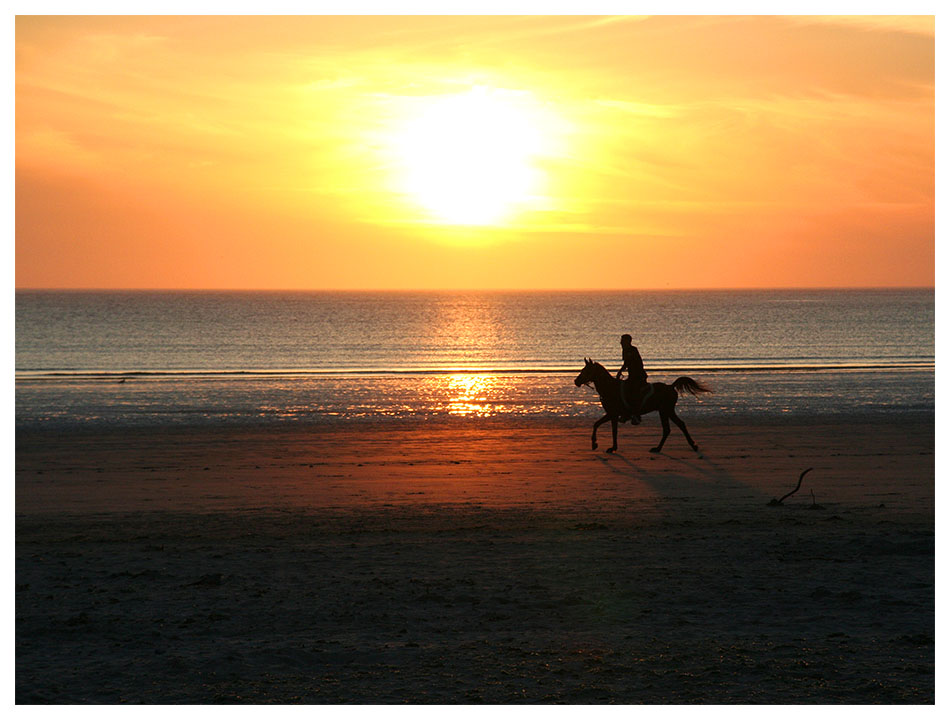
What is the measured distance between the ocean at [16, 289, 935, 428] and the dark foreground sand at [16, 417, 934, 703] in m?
10.2

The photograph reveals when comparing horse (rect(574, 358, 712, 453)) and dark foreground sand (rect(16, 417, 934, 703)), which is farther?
horse (rect(574, 358, 712, 453))

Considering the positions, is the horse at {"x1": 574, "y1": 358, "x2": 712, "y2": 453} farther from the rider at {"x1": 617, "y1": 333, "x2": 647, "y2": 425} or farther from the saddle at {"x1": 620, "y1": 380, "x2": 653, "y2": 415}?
the rider at {"x1": 617, "y1": 333, "x2": 647, "y2": 425}

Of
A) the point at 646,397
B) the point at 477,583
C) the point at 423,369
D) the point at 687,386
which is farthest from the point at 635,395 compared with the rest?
the point at 423,369

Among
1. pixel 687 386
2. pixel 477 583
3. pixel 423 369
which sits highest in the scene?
pixel 687 386

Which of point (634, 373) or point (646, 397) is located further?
point (646, 397)

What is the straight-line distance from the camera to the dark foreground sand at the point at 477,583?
22.4 ft

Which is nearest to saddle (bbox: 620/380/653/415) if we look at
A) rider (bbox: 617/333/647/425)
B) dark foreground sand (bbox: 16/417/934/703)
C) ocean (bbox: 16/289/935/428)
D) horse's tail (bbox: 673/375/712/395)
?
Result: rider (bbox: 617/333/647/425)

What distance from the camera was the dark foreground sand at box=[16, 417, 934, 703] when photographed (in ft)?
22.4

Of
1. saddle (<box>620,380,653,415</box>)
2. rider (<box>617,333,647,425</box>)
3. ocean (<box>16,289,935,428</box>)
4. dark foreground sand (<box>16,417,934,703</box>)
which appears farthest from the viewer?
ocean (<box>16,289,935,428</box>)

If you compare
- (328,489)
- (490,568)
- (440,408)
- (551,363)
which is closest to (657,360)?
(551,363)

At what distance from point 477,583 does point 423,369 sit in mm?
41343

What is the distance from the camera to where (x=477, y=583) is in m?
9.06

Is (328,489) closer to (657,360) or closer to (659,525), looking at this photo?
(659,525)

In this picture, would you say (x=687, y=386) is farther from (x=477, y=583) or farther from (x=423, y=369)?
(x=423, y=369)
